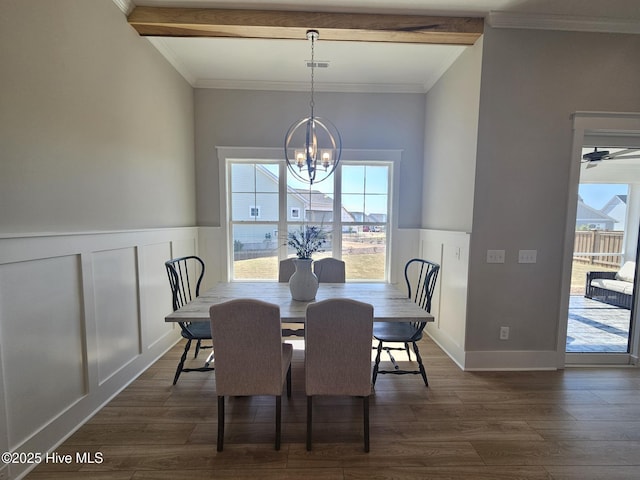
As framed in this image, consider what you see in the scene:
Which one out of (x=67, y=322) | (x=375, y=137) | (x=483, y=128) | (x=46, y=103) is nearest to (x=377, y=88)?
(x=375, y=137)

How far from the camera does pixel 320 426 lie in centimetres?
183

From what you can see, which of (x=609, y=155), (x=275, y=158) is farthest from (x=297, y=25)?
(x=609, y=155)

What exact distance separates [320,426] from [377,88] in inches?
142

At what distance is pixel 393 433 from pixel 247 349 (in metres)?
1.12

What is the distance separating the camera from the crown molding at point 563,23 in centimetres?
228

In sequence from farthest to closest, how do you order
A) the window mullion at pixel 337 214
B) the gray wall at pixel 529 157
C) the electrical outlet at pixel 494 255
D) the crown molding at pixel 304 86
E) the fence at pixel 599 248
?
the window mullion at pixel 337 214, the crown molding at pixel 304 86, the fence at pixel 599 248, the electrical outlet at pixel 494 255, the gray wall at pixel 529 157

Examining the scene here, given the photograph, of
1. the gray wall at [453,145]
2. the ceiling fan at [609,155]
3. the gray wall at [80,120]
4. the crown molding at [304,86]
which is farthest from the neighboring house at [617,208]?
the gray wall at [80,120]

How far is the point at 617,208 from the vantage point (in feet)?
8.56

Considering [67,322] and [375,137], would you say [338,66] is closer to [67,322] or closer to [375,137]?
[375,137]

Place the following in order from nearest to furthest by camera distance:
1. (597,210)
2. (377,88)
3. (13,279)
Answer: (13,279), (597,210), (377,88)

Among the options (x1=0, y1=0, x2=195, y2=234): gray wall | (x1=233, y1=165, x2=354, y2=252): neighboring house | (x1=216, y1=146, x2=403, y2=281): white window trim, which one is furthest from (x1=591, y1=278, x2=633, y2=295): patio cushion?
(x1=0, y1=0, x2=195, y2=234): gray wall

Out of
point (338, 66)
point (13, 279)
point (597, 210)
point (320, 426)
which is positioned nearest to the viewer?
point (13, 279)

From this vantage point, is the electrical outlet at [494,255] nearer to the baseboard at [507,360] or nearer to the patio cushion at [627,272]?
the baseboard at [507,360]

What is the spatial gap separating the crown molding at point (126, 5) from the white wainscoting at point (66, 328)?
175 centimetres
